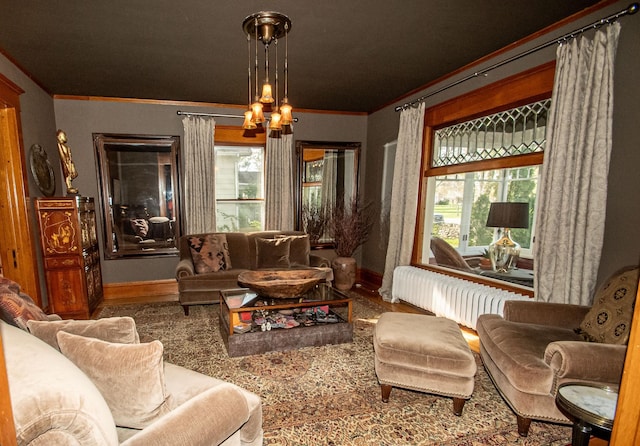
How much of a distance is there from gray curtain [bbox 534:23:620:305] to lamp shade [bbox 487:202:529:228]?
2.20 ft

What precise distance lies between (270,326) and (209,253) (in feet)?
5.06

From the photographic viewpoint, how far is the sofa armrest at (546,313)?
223cm

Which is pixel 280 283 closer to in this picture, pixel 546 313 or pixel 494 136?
pixel 546 313

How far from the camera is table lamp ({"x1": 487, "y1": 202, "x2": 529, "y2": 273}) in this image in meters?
3.27

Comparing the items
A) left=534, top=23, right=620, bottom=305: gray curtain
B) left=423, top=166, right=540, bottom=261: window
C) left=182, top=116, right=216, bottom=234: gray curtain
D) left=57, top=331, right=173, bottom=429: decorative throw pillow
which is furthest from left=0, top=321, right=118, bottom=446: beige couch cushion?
left=423, top=166, right=540, bottom=261: window

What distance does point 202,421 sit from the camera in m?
1.17

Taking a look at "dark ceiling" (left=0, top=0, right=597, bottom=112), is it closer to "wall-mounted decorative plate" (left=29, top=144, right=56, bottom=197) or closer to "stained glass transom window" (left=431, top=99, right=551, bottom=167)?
"stained glass transom window" (left=431, top=99, right=551, bottom=167)

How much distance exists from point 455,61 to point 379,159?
6.52ft

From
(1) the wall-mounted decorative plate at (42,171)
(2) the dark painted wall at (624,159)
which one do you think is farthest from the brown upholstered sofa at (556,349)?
(1) the wall-mounted decorative plate at (42,171)

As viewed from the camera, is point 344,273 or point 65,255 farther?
point 344,273

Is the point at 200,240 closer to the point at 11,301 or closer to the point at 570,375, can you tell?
the point at 11,301

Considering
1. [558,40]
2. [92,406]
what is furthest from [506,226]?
[92,406]

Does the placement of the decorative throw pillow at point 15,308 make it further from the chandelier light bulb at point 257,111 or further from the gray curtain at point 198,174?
the gray curtain at point 198,174

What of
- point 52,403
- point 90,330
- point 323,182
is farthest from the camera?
point 323,182
